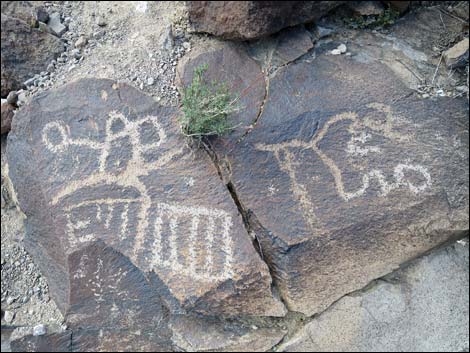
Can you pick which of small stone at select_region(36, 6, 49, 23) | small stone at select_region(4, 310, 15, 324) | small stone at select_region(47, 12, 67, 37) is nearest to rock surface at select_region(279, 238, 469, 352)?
small stone at select_region(4, 310, 15, 324)

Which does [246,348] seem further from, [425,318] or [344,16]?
[344,16]

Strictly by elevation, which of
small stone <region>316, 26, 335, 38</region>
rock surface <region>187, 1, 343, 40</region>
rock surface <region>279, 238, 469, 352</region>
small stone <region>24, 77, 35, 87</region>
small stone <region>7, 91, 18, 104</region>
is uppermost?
small stone <region>24, 77, 35, 87</region>

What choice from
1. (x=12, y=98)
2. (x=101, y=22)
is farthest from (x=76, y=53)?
(x=12, y=98)

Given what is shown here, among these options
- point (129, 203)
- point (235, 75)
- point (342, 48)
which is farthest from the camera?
point (342, 48)

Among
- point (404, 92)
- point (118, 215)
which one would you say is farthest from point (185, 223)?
point (404, 92)

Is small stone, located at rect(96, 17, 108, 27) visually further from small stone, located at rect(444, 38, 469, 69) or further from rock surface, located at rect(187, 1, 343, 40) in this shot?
small stone, located at rect(444, 38, 469, 69)

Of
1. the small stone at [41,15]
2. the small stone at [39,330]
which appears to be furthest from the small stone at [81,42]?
the small stone at [39,330]

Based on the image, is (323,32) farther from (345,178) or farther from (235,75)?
(345,178)

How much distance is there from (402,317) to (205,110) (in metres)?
1.30

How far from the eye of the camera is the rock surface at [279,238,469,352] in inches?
99.5

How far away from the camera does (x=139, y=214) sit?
2.61m

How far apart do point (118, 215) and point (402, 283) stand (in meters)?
1.34

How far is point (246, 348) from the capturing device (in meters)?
2.50

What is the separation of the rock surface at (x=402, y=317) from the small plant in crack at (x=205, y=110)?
988mm
